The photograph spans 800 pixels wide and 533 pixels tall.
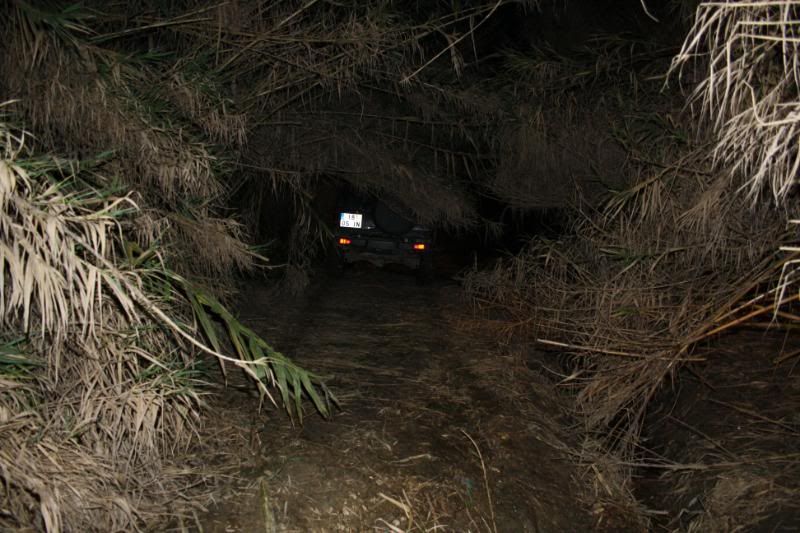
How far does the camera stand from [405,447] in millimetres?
4285

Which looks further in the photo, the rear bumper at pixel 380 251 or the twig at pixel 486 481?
the rear bumper at pixel 380 251

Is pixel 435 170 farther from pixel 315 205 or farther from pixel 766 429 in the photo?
pixel 766 429

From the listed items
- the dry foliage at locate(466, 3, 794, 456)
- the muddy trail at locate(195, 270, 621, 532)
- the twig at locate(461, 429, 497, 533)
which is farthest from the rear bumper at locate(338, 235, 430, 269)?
the twig at locate(461, 429, 497, 533)

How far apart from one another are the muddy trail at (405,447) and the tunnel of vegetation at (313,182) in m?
0.33

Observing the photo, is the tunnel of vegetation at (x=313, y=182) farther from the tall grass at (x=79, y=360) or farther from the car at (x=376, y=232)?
the car at (x=376, y=232)

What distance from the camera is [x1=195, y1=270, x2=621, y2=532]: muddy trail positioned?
3477 millimetres

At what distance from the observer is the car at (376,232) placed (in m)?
10.3

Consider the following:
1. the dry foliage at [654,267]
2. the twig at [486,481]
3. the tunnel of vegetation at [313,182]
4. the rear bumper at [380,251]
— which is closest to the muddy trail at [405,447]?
the twig at [486,481]

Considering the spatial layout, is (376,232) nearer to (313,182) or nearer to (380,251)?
(380,251)

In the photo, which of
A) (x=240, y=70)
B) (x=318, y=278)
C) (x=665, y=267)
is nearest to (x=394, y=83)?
(x=240, y=70)

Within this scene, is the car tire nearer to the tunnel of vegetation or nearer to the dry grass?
the tunnel of vegetation

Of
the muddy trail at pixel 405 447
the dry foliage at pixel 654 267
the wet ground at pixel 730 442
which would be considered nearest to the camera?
the muddy trail at pixel 405 447

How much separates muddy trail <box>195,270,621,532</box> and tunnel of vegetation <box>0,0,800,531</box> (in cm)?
33

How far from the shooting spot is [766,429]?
430cm
